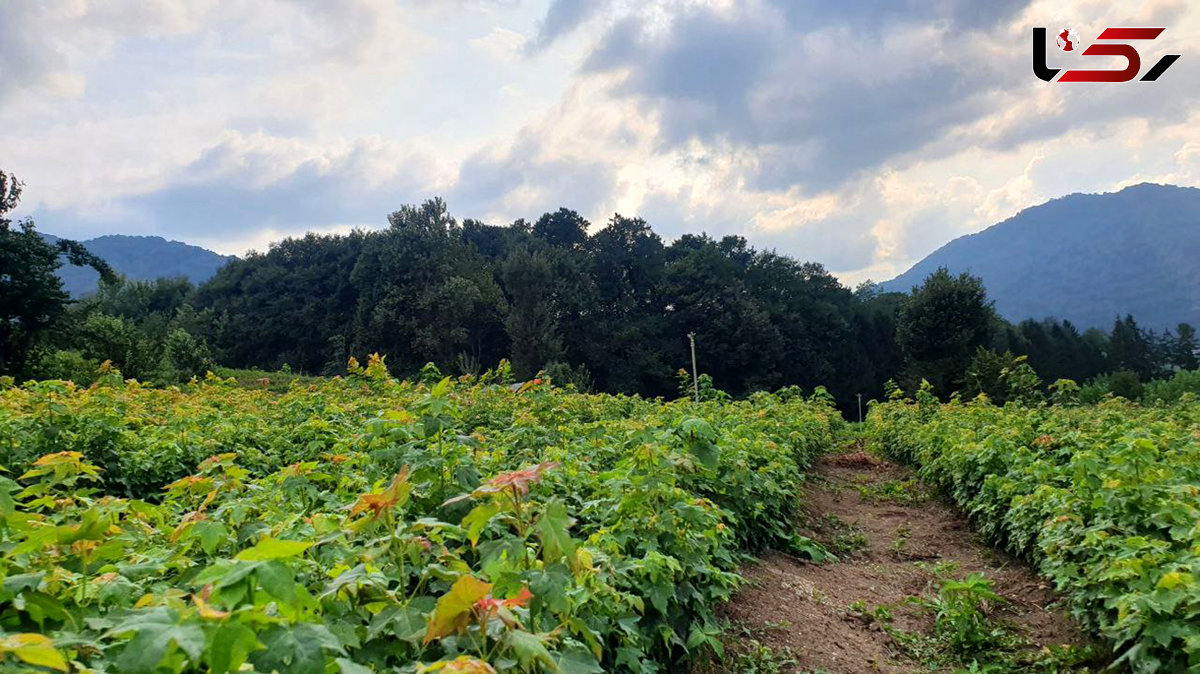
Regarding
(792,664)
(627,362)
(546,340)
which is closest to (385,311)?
(546,340)

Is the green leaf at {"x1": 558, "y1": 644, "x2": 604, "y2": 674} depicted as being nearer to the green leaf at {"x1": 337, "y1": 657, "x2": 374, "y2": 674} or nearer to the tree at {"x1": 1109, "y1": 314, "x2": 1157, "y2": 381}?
the green leaf at {"x1": 337, "y1": 657, "x2": 374, "y2": 674}

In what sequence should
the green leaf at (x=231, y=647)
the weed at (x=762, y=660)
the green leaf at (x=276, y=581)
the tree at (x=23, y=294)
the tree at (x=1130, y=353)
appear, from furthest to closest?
the tree at (x=1130, y=353) < the tree at (x=23, y=294) < the weed at (x=762, y=660) < the green leaf at (x=276, y=581) < the green leaf at (x=231, y=647)

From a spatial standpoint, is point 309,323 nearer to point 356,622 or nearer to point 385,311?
point 385,311

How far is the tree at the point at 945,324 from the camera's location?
30719 mm

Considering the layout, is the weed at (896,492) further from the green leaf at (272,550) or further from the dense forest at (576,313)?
the dense forest at (576,313)

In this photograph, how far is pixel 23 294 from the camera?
714 inches

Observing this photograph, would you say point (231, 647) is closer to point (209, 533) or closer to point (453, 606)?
point (453, 606)

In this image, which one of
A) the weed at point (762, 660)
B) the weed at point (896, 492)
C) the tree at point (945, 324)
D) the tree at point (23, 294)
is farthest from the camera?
the tree at point (945, 324)

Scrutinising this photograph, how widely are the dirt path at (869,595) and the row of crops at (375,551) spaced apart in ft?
1.40

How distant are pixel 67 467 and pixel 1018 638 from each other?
4.89m

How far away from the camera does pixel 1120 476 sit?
4117 mm

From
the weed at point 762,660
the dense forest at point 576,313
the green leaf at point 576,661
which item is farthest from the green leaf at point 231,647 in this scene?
the dense forest at point 576,313

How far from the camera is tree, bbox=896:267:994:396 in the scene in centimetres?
3072

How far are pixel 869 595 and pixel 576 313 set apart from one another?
36395 mm
